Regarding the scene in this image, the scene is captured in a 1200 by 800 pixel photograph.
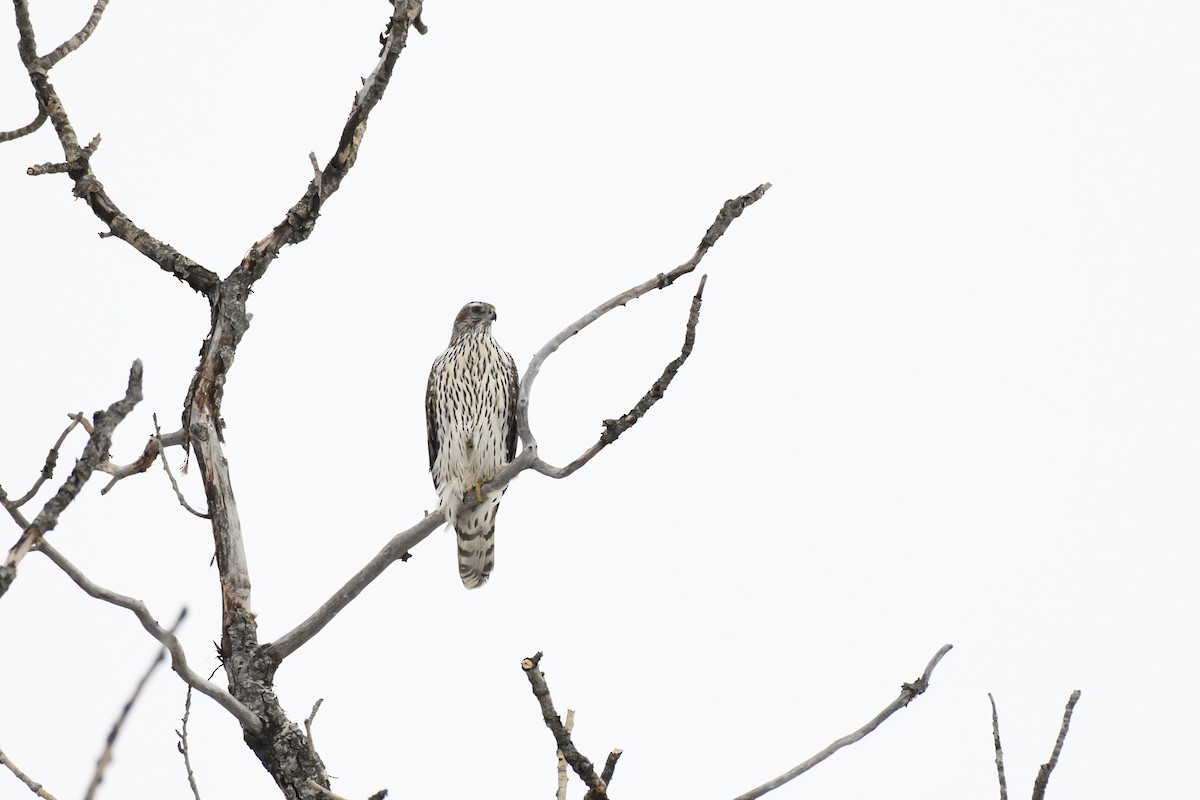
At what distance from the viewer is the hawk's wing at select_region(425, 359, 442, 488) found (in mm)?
7848

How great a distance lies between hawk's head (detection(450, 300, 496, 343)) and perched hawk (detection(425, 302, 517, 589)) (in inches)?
0.9

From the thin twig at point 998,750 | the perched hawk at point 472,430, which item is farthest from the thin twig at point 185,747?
the perched hawk at point 472,430

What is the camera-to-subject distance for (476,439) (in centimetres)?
745

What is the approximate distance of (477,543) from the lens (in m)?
7.86

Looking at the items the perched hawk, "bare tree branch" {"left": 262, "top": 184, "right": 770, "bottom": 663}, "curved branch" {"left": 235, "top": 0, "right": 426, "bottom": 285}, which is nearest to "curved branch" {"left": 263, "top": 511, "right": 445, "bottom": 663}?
"bare tree branch" {"left": 262, "top": 184, "right": 770, "bottom": 663}

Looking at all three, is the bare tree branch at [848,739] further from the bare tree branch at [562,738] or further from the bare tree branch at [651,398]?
the bare tree branch at [651,398]

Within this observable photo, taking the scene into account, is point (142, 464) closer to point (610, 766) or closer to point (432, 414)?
point (610, 766)

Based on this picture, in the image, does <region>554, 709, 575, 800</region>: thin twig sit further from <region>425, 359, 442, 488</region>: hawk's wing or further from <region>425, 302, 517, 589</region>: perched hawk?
<region>425, 359, 442, 488</region>: hawk's wing

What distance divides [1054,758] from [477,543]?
547 centimetres

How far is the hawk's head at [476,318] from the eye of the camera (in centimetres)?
818

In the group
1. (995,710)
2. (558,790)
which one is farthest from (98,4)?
(995,710)

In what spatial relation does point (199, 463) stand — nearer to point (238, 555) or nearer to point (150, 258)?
point (238, 555)

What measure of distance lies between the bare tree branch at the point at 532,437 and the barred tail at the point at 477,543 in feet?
9.67

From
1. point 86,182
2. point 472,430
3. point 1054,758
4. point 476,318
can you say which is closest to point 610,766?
point 1054,758
